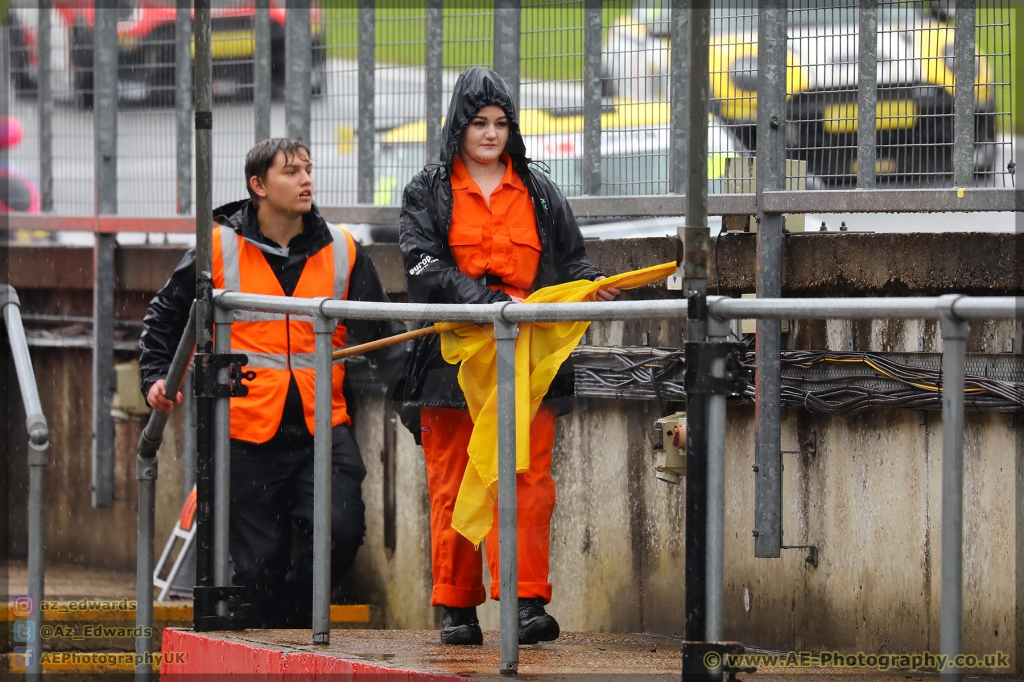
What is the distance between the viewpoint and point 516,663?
13.8ft

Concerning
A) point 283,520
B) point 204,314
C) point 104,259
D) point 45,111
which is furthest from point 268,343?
point 45,111

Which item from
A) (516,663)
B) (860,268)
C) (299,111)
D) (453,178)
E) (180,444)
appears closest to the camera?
(516,663)

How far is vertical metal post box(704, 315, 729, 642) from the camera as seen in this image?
12.2 feet

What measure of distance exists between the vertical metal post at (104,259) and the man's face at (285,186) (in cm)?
267

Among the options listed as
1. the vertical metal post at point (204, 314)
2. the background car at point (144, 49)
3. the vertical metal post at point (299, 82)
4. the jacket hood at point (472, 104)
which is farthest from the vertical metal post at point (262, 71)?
the jacket hood at point (472, 104)

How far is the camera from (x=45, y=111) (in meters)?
8.96

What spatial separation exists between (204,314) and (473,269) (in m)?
0.97

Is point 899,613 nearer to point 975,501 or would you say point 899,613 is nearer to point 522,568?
point 975,501

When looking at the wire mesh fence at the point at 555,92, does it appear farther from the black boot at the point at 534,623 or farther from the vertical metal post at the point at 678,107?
the black boot at the point at 534,623

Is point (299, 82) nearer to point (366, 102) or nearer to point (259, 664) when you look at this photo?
point (366, 102)

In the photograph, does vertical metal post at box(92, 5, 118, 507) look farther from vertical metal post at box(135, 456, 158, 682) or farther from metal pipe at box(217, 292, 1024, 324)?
metal pipe at box(217, 292, 1024, 324)

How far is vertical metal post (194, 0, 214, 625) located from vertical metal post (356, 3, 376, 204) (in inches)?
82.5

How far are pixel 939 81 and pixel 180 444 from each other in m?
4.51

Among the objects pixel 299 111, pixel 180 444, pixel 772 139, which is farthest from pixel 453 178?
pixel 180 444
